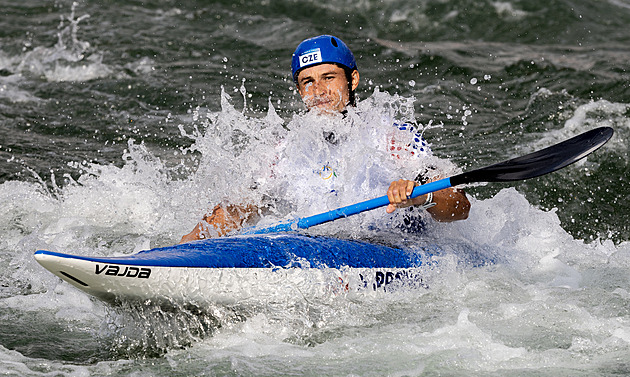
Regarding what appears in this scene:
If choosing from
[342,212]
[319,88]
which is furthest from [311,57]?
[342,212]

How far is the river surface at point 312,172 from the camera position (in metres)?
3.28

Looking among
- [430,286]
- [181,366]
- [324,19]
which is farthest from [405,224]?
[324,19]

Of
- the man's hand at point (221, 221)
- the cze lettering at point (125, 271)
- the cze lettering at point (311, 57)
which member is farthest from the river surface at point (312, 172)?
the cze lettering at point (311, 57)

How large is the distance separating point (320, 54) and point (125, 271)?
189cm

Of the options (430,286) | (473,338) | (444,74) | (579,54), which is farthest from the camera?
(579,54)

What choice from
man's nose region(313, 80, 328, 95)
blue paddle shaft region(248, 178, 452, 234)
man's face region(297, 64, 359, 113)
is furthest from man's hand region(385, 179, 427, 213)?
man's nose region(313, 80, 328, 95)

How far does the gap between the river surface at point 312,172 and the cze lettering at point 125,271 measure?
0.22 m

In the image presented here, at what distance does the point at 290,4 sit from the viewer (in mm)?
11766

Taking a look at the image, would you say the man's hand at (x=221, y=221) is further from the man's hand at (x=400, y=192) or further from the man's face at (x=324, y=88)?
the man's hand at (x=400, y=192)

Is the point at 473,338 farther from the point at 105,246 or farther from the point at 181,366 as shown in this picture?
the point at 105,246

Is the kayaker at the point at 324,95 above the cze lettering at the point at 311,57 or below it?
below

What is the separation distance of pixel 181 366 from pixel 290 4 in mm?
9371

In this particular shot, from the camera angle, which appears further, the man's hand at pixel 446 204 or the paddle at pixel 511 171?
the man's hand at pixel 446 204

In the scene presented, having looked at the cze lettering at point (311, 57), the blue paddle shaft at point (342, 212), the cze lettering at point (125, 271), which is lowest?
the cze lettering at point (125, 271)
